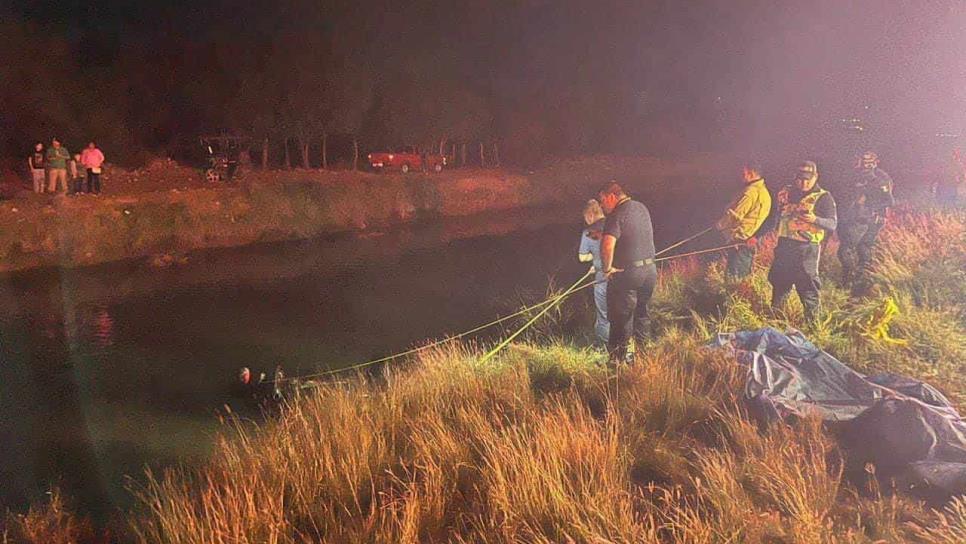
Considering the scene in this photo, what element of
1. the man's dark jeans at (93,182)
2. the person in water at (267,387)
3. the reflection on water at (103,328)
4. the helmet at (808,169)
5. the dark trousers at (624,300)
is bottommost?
the person in water at (267,387)

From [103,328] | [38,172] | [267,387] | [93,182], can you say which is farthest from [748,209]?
[38,172]

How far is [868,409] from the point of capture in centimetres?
467

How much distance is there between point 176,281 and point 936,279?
1314cm

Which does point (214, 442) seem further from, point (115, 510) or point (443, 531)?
point (443, 531)

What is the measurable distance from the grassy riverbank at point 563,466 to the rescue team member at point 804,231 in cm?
49

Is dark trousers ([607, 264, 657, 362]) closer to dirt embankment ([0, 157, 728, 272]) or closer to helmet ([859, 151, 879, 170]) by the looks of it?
helmet ([859, 151, 879, 170])

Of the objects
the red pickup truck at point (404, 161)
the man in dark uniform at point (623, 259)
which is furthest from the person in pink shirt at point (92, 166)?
the man in dark uniform at point (623, 259)

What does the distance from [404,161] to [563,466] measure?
2521 centimetres

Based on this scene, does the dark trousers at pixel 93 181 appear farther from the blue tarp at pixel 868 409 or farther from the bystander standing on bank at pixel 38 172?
the blue tarp at pixel 868 409

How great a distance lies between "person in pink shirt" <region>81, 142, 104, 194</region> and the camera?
1773 cm

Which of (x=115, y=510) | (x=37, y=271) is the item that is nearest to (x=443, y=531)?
(x=115, y=510)

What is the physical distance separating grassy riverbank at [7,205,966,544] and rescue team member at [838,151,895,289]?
1.52 meters

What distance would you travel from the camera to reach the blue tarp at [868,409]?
4.11m

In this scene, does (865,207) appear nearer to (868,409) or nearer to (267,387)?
(868,409)
